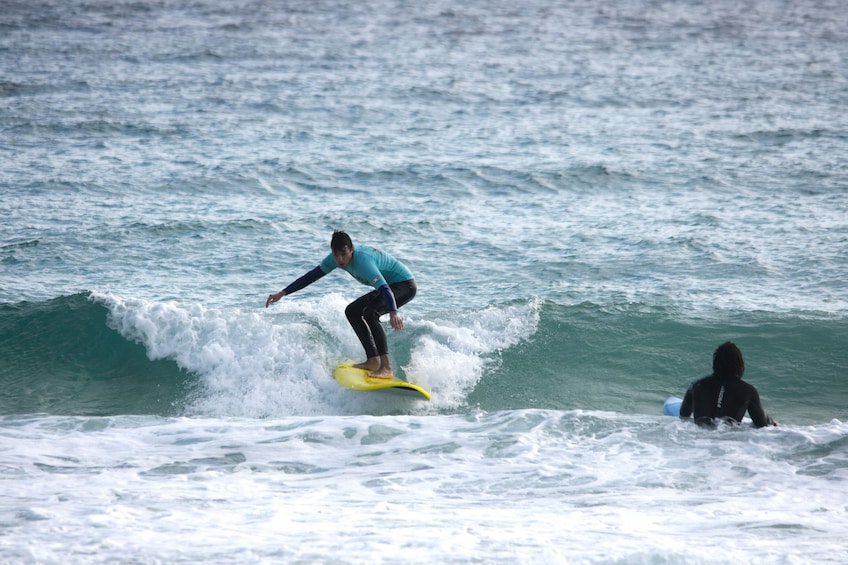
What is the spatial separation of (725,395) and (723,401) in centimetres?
7

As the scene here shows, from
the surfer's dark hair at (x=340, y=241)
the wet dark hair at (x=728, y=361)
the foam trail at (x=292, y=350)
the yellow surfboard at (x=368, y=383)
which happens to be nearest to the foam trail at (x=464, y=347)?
the foam trail at (x=292, y=350)

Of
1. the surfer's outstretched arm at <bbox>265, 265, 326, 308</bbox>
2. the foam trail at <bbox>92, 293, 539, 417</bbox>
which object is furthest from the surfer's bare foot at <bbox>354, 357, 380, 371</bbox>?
the surfer's outstretched arm at <bbox>265, 265, 326, 308</bbox>

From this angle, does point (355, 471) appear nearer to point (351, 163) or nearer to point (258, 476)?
point (258, 476)

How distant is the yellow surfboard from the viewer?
9.41m

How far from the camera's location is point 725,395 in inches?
323

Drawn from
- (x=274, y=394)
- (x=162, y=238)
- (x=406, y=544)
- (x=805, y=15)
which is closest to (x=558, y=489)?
(x=406, y=544)

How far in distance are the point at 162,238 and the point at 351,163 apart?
5.87 metres

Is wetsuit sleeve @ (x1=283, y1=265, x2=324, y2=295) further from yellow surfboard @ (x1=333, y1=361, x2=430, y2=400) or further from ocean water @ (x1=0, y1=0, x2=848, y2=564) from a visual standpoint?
ocean water @ (x1=0, y1=0, x2=848, y2=564)

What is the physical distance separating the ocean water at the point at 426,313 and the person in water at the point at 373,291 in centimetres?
56

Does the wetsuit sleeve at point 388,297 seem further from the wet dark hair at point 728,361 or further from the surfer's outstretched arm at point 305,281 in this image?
the wet dark hair at point 728,361

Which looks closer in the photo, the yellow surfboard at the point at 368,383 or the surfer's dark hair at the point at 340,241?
the surfer's dark hair at the point at 340,241

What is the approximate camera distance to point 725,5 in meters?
46.9

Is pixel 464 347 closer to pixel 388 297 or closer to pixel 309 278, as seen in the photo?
pixel 388 297

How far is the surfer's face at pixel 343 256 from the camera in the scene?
9.05 meters
